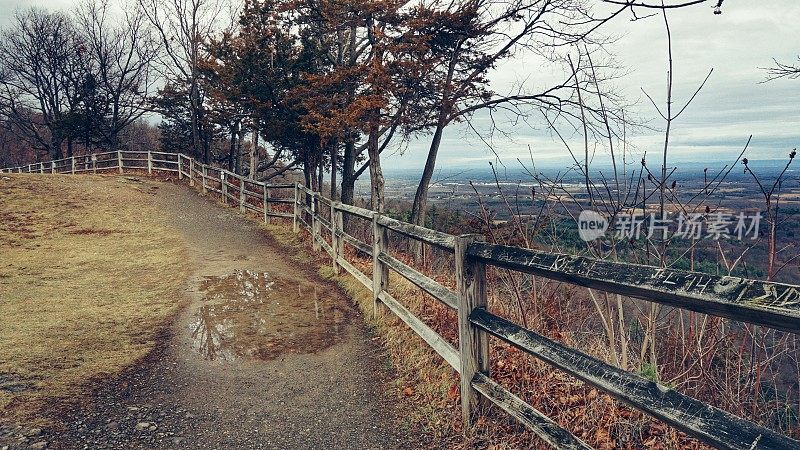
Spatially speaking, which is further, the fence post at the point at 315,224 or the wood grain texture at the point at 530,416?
the fence post at the point at 315,224

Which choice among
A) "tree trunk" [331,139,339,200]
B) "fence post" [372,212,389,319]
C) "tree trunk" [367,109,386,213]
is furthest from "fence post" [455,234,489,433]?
"tree trunk" [331,139,339,200]

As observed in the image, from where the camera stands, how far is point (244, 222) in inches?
601

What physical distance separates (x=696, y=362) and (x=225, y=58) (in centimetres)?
2347

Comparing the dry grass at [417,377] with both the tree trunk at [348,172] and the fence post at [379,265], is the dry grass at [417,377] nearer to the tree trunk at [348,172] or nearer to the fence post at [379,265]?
the fence post at [379,265]

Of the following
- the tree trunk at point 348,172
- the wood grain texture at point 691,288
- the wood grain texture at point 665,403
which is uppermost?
the tree trunk at point 348,172

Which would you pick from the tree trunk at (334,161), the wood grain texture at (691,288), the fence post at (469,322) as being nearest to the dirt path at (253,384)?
the fence post at (469,322)

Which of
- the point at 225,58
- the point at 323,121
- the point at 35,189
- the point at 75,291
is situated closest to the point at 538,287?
the point at 75,291

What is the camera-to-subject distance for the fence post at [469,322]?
353cm

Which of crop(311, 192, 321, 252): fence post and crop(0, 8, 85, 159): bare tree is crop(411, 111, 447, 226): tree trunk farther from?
crop(0, 8, 85, 159): bare tree

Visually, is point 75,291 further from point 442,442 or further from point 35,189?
point 35,189

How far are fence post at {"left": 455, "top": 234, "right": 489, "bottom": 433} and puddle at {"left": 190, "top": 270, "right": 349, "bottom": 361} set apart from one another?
2.43 metres

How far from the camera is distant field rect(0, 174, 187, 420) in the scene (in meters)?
4.81

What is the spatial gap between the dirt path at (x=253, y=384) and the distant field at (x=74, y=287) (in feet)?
1.41

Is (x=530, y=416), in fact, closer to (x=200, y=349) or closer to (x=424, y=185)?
(x=200, y=349)
